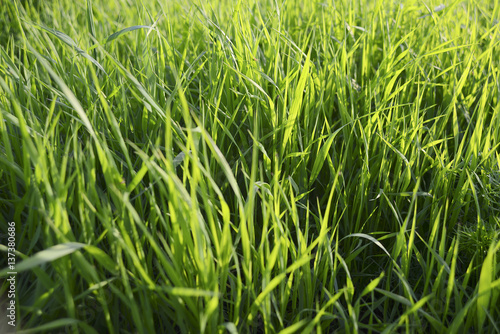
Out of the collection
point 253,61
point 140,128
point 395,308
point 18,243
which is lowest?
point 395,308

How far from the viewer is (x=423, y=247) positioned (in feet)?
3.03

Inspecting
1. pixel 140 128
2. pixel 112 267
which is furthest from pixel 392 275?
pixel 140 128

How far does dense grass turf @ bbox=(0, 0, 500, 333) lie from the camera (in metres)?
0.65

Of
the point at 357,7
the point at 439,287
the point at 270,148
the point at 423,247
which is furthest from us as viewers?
the point at 357,7

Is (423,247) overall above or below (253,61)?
below

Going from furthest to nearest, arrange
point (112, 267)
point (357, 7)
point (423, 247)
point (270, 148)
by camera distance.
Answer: point (357, 7)
point (270, 148)
point (423, 247)
point (112, 267)

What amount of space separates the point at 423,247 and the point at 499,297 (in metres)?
0.19

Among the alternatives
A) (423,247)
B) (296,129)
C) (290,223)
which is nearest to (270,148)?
(296,129)

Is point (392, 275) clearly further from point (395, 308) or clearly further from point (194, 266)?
point (194, 266)

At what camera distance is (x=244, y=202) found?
87 cm

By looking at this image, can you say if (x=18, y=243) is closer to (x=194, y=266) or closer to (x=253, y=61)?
(x=194, y=266)

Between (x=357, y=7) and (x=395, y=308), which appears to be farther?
(x=357, y=7)

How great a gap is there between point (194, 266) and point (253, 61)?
1.93 feet

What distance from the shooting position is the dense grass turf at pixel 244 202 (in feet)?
2.15
